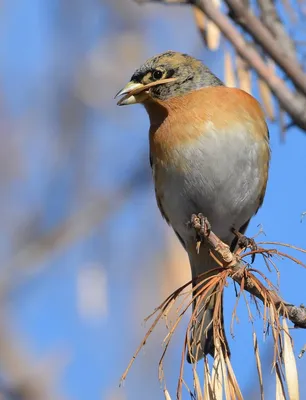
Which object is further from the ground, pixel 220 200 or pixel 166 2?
pixel 166 2

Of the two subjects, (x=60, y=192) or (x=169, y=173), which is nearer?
(x=169, y=173)

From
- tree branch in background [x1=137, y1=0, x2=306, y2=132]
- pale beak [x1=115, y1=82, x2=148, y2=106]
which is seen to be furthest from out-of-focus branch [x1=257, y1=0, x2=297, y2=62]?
pale beak [x1=115, y1=82, x2=148, y2=106]

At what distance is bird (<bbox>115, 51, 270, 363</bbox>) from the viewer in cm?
393

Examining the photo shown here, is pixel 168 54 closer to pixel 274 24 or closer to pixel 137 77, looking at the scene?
pixel 137 77

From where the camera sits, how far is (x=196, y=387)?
2.30m

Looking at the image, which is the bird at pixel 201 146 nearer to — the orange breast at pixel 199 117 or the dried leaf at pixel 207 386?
the orange breast at pixel 199 117

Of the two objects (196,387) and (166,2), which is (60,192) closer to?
(166,2)

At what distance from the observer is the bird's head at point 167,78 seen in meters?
4.09

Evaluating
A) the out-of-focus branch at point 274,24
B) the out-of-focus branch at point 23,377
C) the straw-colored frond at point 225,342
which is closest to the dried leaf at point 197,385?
the straw-colored frond at point 225,342

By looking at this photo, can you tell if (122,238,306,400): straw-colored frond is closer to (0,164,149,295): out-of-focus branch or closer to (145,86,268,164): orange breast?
(145,86,268,164): orange breast

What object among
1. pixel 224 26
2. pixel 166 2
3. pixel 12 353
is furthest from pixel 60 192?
pixel 224 26

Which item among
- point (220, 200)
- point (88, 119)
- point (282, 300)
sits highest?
point (88, 119)

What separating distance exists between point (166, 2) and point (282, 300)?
1.33 meters

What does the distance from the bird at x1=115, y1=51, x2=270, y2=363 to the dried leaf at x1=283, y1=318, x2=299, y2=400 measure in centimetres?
137
